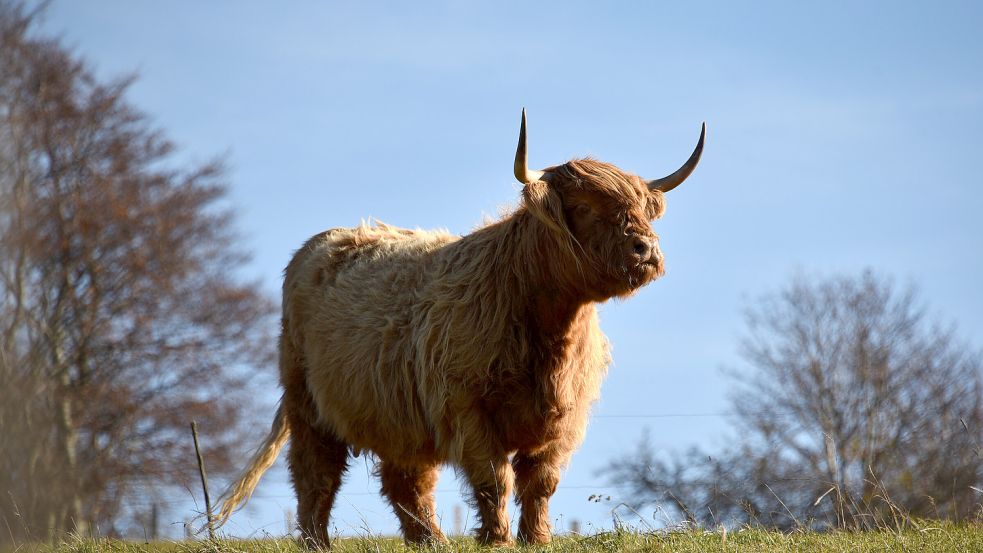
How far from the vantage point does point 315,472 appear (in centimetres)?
729

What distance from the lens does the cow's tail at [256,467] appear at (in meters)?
7.81

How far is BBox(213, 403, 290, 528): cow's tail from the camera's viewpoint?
308 inches

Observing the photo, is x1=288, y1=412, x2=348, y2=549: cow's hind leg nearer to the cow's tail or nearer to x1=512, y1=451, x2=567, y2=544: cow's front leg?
the cow's tail

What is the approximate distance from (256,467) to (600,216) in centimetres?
357


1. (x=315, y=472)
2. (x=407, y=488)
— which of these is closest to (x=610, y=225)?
(x=407, y=488)

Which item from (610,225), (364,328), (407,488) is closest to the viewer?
(610,225)

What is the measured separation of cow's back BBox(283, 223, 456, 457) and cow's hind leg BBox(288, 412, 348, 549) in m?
0.21

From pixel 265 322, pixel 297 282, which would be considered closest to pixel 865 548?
pixel 297 282

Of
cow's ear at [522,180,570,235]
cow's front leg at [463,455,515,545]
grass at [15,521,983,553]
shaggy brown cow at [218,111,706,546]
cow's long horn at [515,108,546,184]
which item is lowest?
grass at [15,521,983,553]

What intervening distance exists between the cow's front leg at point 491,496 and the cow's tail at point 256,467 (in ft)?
8.49

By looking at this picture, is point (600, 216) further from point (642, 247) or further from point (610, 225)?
point (642, 247)

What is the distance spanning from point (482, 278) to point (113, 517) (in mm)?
10674

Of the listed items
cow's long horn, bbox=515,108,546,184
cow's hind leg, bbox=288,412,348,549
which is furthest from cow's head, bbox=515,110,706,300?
cow's hind leg, bbox=288,412,348,549

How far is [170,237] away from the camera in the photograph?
53.1ft
